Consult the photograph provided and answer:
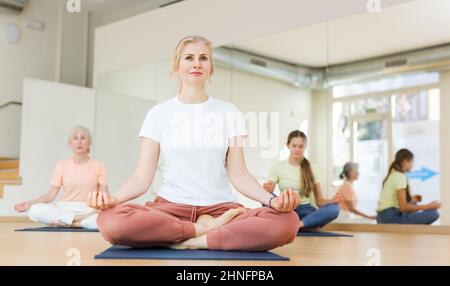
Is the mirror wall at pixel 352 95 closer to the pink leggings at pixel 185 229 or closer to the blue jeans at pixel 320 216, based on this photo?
the blue jeans at pixel 320 216

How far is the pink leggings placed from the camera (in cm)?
201

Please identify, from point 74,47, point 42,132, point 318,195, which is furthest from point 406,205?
point 74,47

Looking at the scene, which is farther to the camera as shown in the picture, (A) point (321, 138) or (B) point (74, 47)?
(B) point (74, 47)

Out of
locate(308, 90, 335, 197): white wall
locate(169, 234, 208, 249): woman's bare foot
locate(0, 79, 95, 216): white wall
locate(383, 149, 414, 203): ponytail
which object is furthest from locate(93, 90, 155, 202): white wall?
locate(169, 234, 208, 249): woman's bare foot

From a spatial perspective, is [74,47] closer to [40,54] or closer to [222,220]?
[40,54]

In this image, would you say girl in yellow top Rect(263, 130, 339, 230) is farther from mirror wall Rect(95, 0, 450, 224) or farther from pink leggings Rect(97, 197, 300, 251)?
pink leggings Rect(97, 197, 300, 251)

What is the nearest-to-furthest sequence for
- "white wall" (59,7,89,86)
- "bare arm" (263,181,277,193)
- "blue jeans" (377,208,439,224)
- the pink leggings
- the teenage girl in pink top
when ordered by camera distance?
the pink leggings → "bare arm" (263,181,277,193) → "blue jeans" (377,208,439,224) → the teenage girl in pink top → "white wall" (59,7,89,86)

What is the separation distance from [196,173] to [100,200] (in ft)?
1.36

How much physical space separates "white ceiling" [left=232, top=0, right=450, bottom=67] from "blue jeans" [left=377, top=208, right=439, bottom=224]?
1.25 metres

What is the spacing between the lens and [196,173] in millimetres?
2201

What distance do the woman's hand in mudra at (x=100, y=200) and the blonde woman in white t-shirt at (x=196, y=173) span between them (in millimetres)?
101

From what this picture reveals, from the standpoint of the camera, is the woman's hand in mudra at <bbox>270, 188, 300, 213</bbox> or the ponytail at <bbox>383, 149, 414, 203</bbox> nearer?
the woman's hand in mudra at <bbox>270, 188, 300, 213</bbox>
